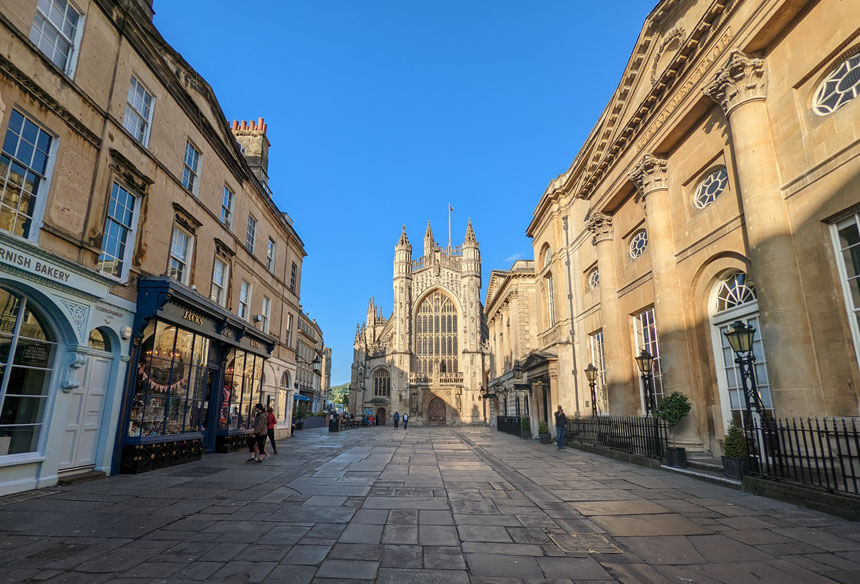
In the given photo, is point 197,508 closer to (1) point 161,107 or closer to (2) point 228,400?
(2) point 228,400

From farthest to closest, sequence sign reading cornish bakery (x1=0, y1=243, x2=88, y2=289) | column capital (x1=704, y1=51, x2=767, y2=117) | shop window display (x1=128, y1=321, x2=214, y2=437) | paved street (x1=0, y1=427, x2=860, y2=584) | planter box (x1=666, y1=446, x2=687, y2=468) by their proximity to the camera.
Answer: planter box (x1=666, y1=446, x2=687, y2=468), shop window display (x1=128, y1=321, x2=214, y2=437), column capital (x1=704, y1=51, x2=767, y2=117), sign reading cornish bakery (x1=0, y1=243, x2=88, y2=289), paved street (x1=0, y1=427, x2=860, y2=584)

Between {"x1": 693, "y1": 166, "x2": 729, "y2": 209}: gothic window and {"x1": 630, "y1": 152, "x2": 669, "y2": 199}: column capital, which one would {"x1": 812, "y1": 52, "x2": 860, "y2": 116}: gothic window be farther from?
{"x1": 630, "y1": 152, "x2": 669, "y2": 199}: column capital

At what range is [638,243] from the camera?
49.3 ft

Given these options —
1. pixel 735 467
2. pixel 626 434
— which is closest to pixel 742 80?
pixel 735 467

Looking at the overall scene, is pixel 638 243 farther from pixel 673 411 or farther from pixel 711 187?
pixel 673 411

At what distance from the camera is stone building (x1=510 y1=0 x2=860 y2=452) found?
7602mm

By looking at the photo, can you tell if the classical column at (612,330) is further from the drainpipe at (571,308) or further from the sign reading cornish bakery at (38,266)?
the sign reading cornish bakery at (38,266)

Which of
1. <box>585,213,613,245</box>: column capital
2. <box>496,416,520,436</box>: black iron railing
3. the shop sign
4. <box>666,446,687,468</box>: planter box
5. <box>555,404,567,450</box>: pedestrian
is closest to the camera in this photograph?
<box>666,446,687,468</box>: planter box

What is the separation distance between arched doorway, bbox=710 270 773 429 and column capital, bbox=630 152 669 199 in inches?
145

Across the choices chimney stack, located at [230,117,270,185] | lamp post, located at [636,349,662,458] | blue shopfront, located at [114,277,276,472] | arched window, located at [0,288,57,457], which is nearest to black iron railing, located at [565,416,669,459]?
lamp post, located at [636,349,662,458]

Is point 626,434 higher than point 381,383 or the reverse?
the reverse

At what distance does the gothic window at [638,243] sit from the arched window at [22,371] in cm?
1567

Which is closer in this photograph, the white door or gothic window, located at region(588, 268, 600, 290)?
the white door

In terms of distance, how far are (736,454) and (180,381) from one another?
12.8 m
